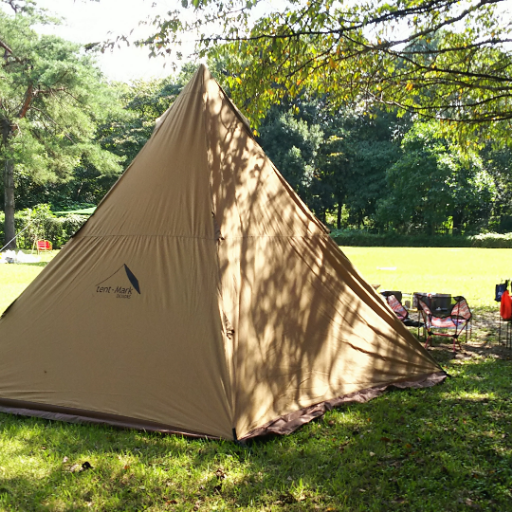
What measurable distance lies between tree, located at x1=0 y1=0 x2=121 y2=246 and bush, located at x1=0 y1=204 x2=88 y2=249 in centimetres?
149

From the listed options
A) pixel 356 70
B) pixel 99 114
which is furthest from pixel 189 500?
pixel 99 114

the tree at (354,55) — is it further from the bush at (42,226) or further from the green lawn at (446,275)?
the bush at (42,226)

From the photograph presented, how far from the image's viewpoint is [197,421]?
15.2 ft

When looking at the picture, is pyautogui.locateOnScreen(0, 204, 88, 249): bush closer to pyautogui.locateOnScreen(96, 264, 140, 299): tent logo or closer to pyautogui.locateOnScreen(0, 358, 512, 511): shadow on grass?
pyautogui.locateOnScreen(96, 264, 140, 299): tent logo

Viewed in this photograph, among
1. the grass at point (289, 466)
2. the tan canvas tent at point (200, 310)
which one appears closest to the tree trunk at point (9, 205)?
the tan canvas tent at point (200, 310)

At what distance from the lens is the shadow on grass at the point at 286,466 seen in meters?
3.69

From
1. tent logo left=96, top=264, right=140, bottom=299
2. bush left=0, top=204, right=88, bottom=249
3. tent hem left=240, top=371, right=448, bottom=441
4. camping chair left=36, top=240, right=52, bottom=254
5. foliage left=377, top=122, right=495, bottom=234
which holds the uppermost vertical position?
foliage left=377, top=122, right=495, bottom=234

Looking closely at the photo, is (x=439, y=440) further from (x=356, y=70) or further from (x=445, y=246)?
(x=445, y=246)

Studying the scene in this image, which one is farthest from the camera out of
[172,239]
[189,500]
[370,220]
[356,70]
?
[370,220]

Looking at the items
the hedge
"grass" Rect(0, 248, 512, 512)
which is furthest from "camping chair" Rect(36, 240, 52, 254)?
"grass" Rect(0, 248, 512, 512)

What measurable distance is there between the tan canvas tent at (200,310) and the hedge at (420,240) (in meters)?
32.7

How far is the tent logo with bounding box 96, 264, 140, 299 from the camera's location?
5223mm

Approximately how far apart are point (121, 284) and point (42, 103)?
937 inches

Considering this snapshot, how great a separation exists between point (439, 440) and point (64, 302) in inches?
150
